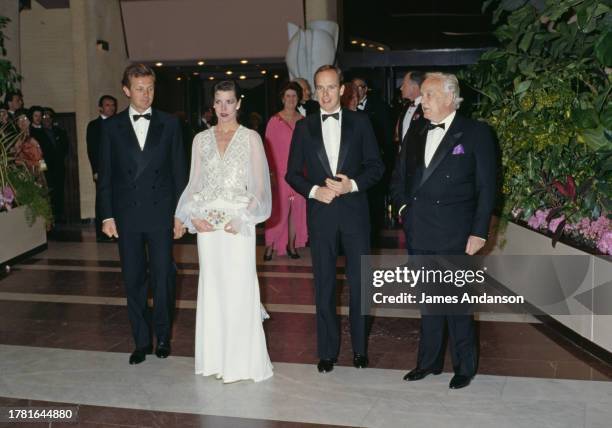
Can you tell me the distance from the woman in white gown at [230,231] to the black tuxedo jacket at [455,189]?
87 centimetres

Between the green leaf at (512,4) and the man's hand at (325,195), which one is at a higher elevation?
the green leaf at (512,4)

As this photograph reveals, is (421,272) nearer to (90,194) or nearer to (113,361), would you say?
(113,361)

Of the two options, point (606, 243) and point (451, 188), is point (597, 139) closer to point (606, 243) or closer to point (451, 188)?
point (606, 243)

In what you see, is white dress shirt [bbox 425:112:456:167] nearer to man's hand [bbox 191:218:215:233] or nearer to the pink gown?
man's hand [bbox 191:218:215:233]

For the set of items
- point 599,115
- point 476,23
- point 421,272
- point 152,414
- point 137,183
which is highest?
point 476,23

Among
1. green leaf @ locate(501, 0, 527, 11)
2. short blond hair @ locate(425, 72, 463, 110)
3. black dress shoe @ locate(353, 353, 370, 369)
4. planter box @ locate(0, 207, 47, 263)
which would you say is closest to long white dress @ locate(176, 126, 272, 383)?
black dress shoe @ locate(353, 353, 370, 369)

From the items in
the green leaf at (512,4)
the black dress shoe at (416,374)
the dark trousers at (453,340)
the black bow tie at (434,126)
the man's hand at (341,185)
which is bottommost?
the black dress shoe at (416,374)

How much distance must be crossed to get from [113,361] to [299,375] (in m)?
1.23

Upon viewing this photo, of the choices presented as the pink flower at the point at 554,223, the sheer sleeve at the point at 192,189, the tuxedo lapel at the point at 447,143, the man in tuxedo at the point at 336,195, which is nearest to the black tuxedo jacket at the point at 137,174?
the sheer sleeve at the point at 192,189

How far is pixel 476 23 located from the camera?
520 inches

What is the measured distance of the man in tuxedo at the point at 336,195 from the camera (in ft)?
15.1

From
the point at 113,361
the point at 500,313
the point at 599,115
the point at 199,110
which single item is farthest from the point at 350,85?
the point at 199,110

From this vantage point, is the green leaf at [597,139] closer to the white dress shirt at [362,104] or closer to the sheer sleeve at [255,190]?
the sheer sleeve at [255,190]

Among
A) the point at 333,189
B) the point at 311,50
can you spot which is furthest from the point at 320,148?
the point at 311,50
